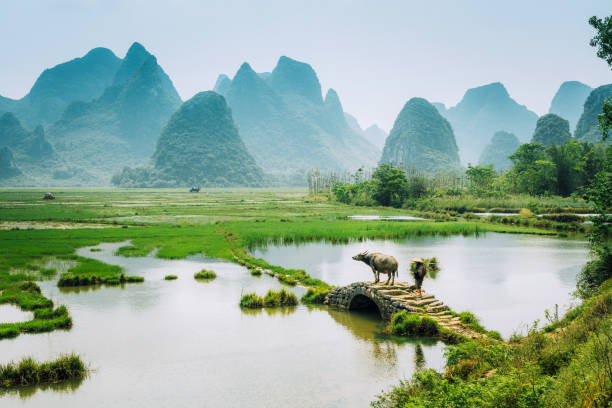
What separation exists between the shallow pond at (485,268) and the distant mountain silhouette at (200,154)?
457 ft

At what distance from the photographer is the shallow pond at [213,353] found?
331 inches

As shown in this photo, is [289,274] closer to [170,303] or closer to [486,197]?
[170,303]

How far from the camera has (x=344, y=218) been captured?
144ft

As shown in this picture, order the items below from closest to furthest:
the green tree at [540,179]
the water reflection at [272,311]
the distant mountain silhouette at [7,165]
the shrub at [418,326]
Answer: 1. the shrub at [418,326]
2. the water reflection at [272,311]
3. the green tree at [540,179]
4. the distant mountain silhouette at [7,165]

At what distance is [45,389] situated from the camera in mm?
8703

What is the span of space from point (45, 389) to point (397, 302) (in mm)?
8963

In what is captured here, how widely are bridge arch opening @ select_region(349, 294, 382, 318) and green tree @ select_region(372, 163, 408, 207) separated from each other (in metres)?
48.8

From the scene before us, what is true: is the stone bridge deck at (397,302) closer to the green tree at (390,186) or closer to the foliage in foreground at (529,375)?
the foliage in foreground at (529,375)

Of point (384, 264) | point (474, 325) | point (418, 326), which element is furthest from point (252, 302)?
point (474, 325)

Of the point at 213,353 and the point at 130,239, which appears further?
the point at 130,239

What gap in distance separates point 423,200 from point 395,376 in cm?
5199

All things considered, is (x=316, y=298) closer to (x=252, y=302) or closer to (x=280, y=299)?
(x=280, y=299)

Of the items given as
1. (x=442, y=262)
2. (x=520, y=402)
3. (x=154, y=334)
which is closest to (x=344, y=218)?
(x=442, y=262)

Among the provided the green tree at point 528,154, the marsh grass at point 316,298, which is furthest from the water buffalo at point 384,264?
the green tree at point 528,154
